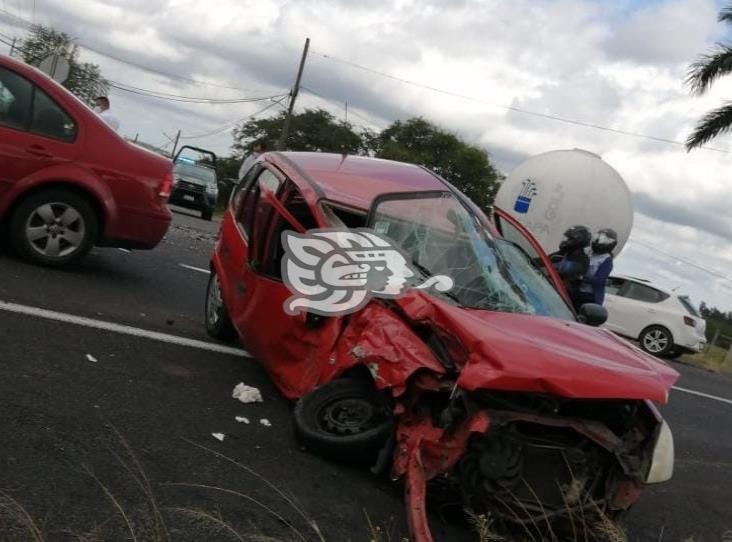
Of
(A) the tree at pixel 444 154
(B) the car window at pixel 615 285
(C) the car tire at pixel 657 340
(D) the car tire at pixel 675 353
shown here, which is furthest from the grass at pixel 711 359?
(A) the tree at pixel 444 154

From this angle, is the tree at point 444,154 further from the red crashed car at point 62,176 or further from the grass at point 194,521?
the grass at point 194,521

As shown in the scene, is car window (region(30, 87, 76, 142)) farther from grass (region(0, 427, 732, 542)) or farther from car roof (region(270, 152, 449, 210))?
grass (region(0, 427, 732, 542))

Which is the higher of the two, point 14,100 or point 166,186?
point 14,100

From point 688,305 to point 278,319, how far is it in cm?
1255

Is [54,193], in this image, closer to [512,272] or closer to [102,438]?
[102,438]

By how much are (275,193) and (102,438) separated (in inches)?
85.6

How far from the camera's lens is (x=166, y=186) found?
283 inches

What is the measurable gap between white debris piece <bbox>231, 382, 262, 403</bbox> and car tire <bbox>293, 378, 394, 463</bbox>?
72 cm

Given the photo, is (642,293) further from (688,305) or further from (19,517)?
(19,517)

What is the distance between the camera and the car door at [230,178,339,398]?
430 cm

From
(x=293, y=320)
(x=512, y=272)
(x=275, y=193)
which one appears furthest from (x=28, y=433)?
(x=512, y=272)

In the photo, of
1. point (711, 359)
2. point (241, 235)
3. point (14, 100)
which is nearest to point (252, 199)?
point (241, 235)

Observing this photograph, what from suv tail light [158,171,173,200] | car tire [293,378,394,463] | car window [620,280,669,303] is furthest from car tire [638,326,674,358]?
car tire [293,378,394,463]

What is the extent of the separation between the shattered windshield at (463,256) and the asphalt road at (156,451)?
1146 millimetres
